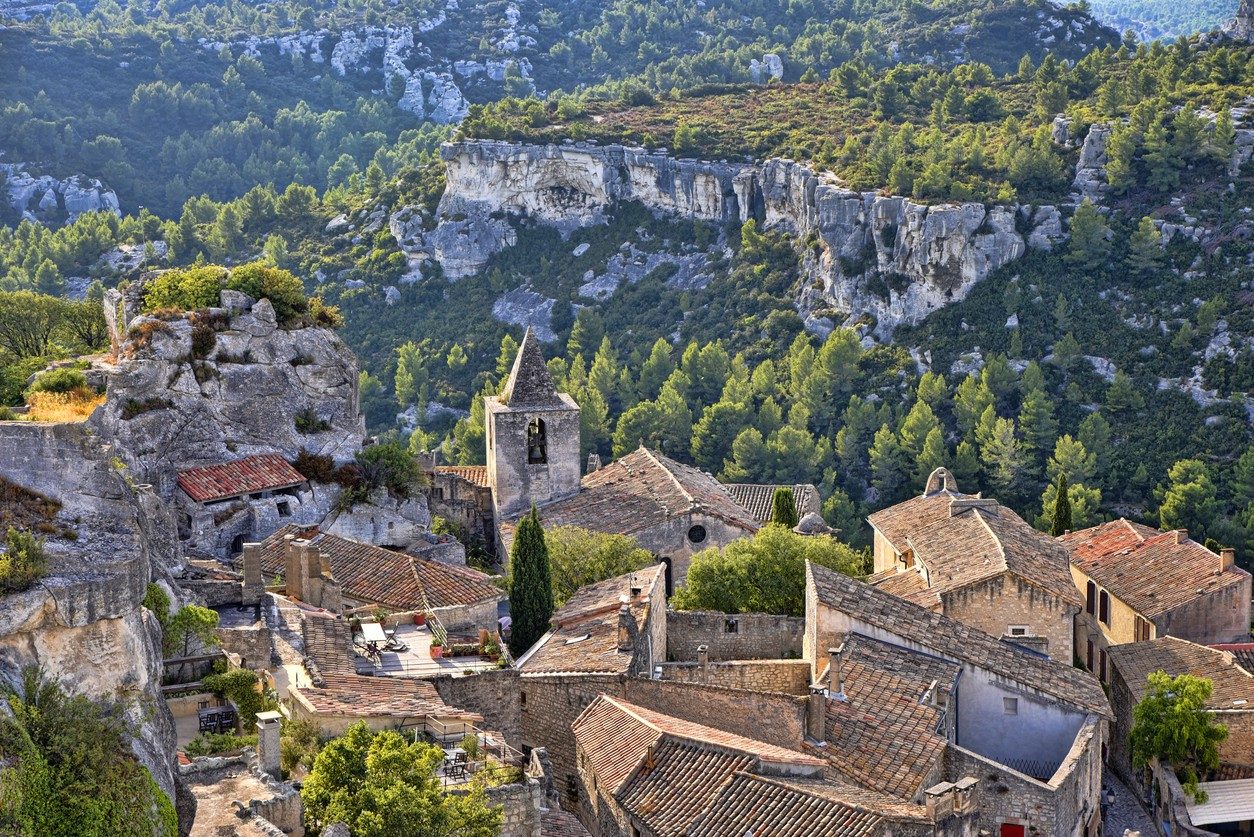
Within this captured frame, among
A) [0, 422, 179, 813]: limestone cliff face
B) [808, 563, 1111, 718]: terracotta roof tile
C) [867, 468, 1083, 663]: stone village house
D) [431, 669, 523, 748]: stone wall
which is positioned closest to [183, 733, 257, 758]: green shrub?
[0, 422, 179, 813]: limestone cliff face

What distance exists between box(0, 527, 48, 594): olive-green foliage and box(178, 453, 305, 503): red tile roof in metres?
23.1

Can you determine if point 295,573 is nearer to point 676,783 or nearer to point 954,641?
point 676,783

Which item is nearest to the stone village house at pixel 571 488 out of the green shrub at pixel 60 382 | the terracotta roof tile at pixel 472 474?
the terracotta roof tile at pixel 472 474

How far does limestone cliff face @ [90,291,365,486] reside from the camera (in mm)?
43906

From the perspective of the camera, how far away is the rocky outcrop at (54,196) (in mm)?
131250

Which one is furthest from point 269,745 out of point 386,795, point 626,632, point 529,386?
point 529,386

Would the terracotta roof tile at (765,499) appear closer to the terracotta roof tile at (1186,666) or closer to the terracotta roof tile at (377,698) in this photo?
the terracotta roof tile at (1186,666)

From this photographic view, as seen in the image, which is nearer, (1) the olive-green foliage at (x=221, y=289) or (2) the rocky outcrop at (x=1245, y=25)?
(1) the olive-green foliage at (x=221, y=289)

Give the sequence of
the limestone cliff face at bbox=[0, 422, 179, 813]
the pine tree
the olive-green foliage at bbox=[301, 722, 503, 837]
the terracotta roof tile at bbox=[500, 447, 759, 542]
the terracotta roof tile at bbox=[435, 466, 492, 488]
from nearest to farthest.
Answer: the limestone cliff face at bbox=[0, 422, 179, 813] → the olive-green foliage at bbox=[301, 722, 503, 837] → the terracotta roof tile at bbox=[500, 447, 759, 542] → the terracotta roof tile at bbox=[435, 466, 492, 488] → the pine tree

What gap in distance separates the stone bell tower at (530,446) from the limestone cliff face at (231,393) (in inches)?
278

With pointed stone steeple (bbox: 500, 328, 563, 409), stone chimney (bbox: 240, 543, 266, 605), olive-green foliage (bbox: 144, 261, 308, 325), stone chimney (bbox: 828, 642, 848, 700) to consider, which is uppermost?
olive-green foliage (bbox: 144, 261, 308, 325)

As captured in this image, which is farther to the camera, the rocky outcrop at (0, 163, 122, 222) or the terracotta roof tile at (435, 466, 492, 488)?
the rocky outcrop at (0, 163, 122, 222)

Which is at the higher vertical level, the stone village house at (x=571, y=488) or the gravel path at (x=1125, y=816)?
the stone village house at (x=571, y=488)

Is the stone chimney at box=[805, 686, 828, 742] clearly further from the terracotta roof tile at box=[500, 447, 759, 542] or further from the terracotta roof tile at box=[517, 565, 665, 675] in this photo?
the terracotta roof tile at box=[500, 447, 759, 542]
